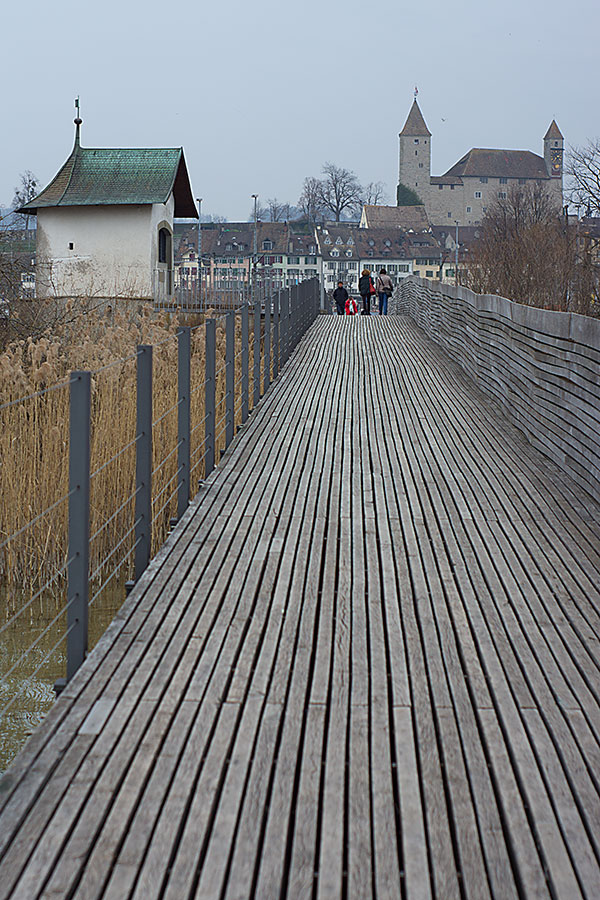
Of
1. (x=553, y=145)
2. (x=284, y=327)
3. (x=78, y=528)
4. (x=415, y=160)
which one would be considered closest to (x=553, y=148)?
(x=553, y=145)

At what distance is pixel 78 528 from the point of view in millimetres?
3947

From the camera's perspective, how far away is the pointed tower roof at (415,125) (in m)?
132

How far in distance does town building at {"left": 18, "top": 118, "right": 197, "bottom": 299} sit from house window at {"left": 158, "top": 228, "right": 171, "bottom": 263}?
100 mm

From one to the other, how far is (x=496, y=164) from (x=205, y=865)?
136 m

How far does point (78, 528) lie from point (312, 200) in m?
111

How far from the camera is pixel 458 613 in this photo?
185 inches

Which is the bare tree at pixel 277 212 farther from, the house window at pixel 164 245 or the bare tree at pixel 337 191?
the house window at pixel 164 245

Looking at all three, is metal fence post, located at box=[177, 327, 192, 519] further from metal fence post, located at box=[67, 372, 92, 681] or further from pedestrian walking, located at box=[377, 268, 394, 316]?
pedestrian walking, located at box=[377, 268, 394, 316]

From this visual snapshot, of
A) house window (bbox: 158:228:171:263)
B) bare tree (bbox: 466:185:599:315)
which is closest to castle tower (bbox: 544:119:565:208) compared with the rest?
house window (bbox: 158:228:171:263)

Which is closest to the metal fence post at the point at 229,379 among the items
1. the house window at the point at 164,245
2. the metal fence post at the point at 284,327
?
the metal fence post at the point at 284,327

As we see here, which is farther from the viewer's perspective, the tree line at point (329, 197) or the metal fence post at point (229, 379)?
the tree line at point (329, 197)

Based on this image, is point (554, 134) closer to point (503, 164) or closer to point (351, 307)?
point (503, 164)

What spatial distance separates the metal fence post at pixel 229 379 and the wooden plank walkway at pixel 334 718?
191 centimetres

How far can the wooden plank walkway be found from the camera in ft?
9.04
